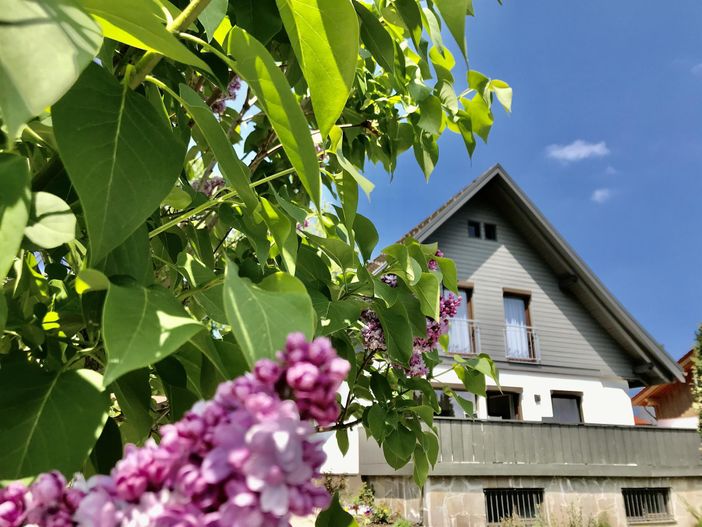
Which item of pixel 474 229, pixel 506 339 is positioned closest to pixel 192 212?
pixel 506 339

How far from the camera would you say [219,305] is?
2.52ft

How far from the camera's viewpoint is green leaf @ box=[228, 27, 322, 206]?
659 millimetres

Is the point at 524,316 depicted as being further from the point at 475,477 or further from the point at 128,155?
the point at 128,155

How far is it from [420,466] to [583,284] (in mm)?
18125

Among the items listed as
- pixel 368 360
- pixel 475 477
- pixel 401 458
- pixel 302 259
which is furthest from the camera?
pixel 475 477

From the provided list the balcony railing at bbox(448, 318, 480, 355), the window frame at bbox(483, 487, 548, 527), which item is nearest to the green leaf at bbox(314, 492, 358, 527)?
the window frame at bbox(483, 487, 548, 527)

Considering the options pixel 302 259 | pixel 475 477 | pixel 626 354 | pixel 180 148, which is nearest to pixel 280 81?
pixel 180 148

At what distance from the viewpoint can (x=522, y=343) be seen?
60.2 ft

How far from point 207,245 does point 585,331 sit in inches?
762

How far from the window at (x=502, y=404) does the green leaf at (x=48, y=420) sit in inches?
722

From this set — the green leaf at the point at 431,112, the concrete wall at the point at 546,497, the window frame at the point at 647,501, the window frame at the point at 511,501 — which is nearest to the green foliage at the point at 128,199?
the green leaf at the point at 431,112

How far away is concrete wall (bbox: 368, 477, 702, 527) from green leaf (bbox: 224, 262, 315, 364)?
521 inches

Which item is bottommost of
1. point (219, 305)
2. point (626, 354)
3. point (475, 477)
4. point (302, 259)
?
point (219, 305)

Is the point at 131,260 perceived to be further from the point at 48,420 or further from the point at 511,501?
the point at 511,501
